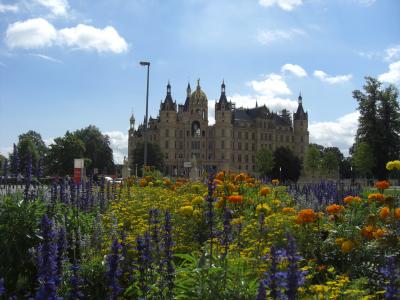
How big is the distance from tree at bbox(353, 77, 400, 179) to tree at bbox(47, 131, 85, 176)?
44285 mm

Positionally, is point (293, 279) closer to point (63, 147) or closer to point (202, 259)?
point (202, 259)

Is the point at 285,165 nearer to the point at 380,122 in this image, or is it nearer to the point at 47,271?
the point at 380,122

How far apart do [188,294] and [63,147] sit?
75.6 metres

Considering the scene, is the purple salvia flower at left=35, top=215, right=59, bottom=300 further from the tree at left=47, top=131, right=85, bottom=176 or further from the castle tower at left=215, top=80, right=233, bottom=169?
the castle tower at left=215, top=80, right=233, bottom=169

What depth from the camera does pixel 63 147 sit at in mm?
77438

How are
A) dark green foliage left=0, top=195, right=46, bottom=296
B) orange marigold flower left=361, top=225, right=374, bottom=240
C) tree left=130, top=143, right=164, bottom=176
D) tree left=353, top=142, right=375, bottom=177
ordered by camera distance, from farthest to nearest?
tree left=130, top=143, right=164, bottom=176
tree left=353, top=142, right=375, bottom=177
dark green foliage left=0, top=195, right=46, bottom=296
orange marigold flower left=361, top=225, right=374, bottom=240

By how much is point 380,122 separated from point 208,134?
70049 millimetres

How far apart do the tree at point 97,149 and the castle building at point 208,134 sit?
1426 cm

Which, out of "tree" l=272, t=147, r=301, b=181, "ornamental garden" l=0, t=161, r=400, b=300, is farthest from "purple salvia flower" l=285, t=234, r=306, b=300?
"tree" l=272, t=147, r=301, b=181

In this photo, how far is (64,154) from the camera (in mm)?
77125

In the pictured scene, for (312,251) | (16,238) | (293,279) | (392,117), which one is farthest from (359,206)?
(392,117)

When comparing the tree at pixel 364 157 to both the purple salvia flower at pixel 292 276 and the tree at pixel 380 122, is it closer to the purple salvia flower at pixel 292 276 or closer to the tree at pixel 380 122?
the tree at pixel 380 122

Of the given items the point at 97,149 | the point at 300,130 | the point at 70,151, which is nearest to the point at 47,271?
the point at 70,151

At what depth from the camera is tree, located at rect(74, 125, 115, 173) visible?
316 ft
